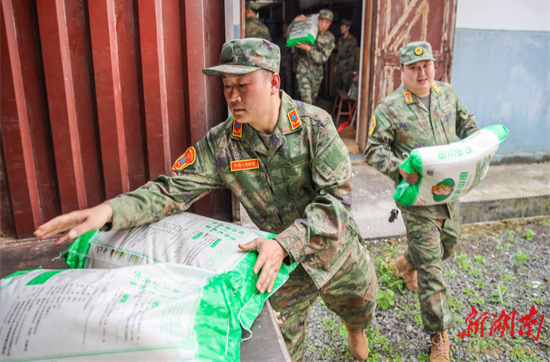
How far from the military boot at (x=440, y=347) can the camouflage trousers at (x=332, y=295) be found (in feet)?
1.91

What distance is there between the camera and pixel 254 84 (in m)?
1.70

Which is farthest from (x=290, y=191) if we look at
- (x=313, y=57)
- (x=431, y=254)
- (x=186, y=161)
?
(x=313, y=57)

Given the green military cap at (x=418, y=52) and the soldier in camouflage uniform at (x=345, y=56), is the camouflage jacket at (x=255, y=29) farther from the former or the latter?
the green military cap at (x=418, y=52)

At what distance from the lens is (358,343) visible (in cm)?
243

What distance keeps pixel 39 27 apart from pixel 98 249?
1.32 m

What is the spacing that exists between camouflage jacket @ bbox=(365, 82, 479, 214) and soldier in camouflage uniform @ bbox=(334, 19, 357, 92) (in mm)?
5525

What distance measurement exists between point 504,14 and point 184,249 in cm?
569

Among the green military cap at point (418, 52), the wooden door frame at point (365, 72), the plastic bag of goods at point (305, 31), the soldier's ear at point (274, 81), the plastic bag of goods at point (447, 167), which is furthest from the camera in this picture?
the plastic bag of goods at point (305, 31)

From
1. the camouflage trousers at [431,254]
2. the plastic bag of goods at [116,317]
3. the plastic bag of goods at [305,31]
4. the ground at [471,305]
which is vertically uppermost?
the plastic bag of goods at [305,31]

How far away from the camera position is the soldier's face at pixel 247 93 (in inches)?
66.6

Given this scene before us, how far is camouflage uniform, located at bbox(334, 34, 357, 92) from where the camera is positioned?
320 inches

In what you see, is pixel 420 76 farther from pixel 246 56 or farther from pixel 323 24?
pixel 323 24

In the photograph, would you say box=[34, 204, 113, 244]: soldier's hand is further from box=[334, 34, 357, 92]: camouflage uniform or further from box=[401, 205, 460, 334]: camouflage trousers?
box=[334, 34, 357, 92]: camouflage uniform

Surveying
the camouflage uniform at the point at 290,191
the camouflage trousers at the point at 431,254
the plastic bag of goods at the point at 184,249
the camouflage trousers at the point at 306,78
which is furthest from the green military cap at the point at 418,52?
the camouflage trousers at the point at 306,78
